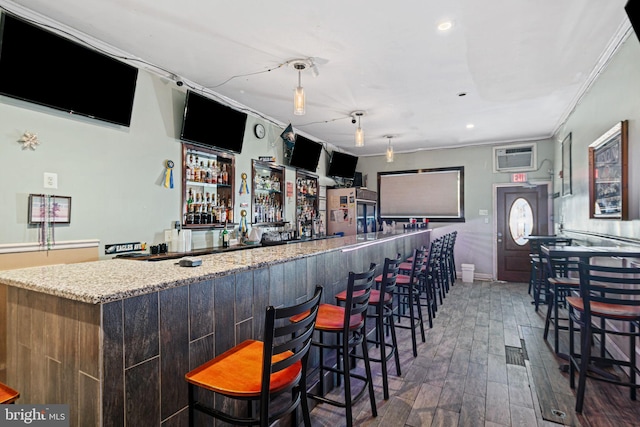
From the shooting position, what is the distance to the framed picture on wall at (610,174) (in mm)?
2822

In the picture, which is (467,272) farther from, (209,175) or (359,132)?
(209,175)

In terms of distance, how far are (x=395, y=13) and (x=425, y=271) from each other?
2.81 meters

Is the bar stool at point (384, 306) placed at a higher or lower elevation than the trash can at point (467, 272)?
higher

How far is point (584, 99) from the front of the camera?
412cm

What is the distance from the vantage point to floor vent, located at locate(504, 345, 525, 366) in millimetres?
3029

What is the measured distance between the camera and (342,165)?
7.23 meters

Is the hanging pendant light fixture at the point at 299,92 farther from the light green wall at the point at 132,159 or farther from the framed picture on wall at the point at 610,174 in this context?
the framed picture on wall at the point at 610,174

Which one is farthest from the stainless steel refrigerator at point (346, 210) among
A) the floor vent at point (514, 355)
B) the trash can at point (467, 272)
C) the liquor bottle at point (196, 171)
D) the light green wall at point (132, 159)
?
the floor vent at point (514, 355)

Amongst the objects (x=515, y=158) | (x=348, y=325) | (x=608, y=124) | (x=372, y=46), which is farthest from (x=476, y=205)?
(x=348, y=325)

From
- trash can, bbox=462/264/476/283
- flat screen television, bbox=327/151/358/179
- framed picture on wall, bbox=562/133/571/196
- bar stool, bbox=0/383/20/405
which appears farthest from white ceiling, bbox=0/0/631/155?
trash can, bbox=462/264/476/283

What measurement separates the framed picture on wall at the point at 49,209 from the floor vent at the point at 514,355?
408 centimetres

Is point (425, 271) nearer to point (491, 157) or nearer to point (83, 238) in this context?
point (83, 238)

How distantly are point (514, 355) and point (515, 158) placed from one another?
4.84 metres

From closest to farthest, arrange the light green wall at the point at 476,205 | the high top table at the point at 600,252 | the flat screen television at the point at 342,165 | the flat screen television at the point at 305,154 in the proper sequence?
the high top table at the point at 600,252 < the flat screen television at the point at 305,154 < the light green wall at the point at 476,205 < the flat screen television at the point at 342,165
